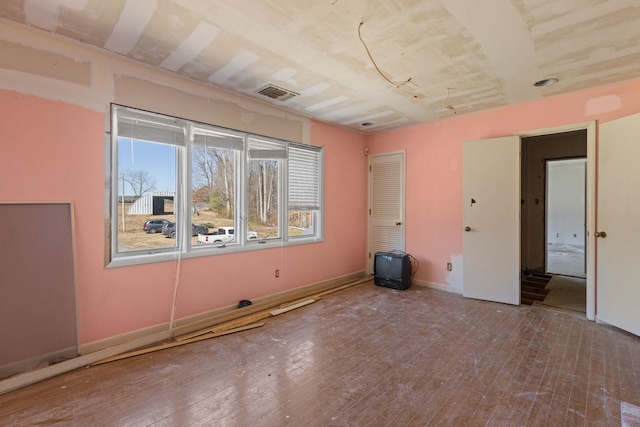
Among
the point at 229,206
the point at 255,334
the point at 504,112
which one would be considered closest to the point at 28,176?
the point at 229,206

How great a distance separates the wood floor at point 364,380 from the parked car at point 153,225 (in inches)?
46.7

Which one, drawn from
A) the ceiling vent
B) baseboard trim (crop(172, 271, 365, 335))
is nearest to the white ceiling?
the ceiling vent

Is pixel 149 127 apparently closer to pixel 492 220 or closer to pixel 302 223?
pixel 302 223

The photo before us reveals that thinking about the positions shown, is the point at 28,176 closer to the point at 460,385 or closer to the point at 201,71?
the point at 201,71

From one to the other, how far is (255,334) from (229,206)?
152 centimetres

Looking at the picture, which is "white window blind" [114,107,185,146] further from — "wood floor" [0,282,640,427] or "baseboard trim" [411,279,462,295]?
"baseboard trim" [411,279,462,295]

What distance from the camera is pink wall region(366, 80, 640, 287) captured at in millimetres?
3611

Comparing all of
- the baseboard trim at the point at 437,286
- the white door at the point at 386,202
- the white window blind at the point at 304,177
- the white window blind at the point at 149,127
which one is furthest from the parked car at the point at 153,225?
the baseboard trim at the point at 437,286

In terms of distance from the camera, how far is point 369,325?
10.6ft

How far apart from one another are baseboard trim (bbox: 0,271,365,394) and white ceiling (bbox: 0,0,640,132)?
255cm

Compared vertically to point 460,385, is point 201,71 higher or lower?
higher

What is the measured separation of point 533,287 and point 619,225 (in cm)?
203

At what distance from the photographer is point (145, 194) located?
2.96 metres

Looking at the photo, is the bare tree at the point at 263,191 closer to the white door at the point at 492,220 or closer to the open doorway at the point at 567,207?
the white door at the point at 492,220
